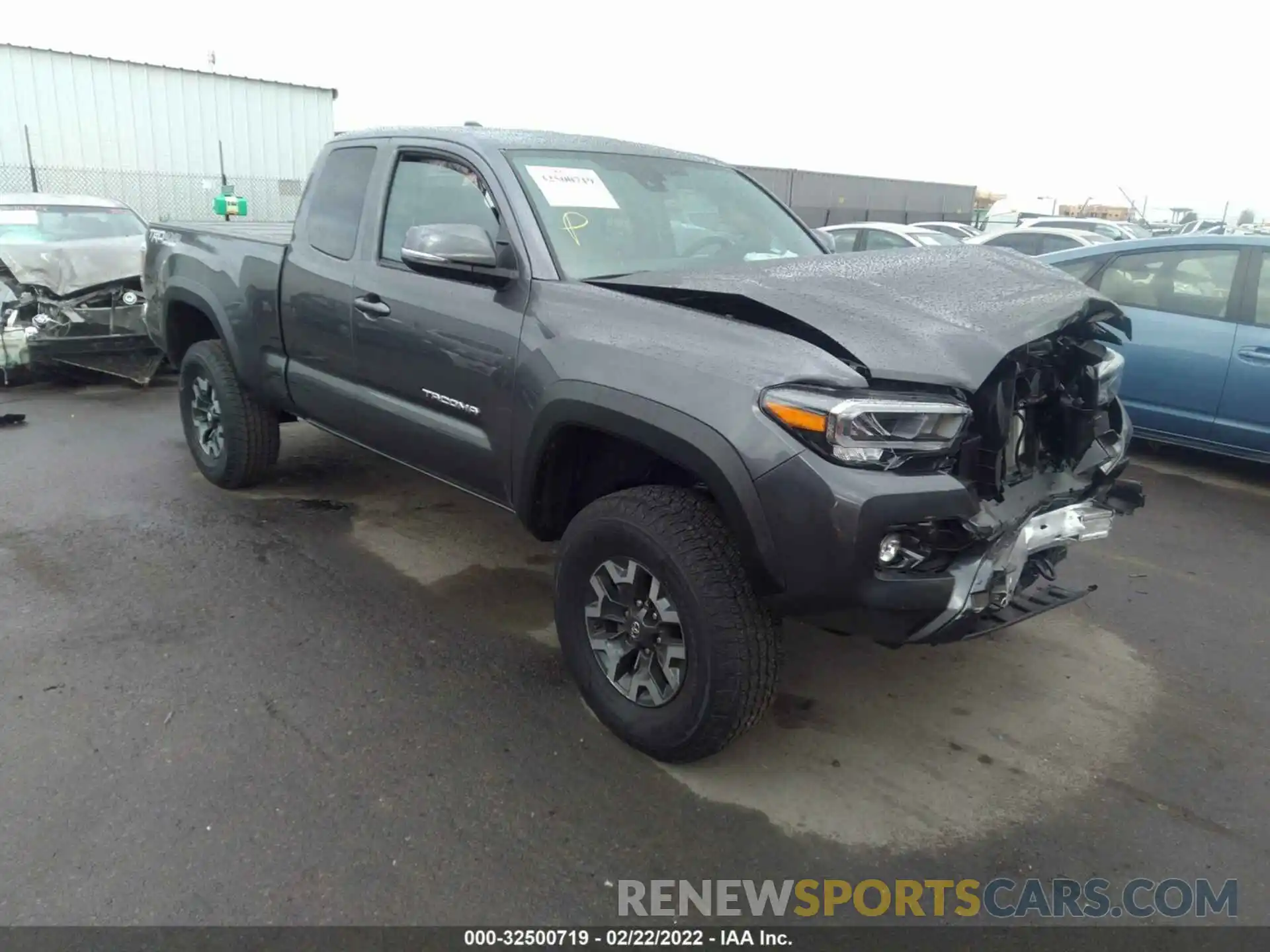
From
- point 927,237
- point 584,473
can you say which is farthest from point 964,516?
point 927,237

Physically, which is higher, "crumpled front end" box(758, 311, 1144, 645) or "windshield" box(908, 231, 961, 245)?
"windshield" box(908, 231, 961, 245)

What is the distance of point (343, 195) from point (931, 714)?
133 inches

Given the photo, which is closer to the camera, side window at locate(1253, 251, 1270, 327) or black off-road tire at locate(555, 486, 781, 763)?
black off-road tire at locate(555, 486, 781, 763)

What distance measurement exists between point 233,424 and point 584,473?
2.69 metres

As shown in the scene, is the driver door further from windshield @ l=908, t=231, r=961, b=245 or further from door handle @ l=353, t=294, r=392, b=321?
windshield @ l=908, t=231, r=961, b=245

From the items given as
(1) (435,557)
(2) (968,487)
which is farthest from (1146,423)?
(1) (435,557)

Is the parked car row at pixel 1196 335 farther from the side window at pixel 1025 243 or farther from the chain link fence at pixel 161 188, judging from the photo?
the chain link fence at pixel 161 188

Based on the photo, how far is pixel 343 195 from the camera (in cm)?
429

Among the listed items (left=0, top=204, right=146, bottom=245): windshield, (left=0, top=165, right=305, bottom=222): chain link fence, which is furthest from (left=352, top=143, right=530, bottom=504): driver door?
(left=0, top=165, right=305, bottom=222): chain link fence

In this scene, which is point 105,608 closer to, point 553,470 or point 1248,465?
point 553,470

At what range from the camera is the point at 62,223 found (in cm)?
862

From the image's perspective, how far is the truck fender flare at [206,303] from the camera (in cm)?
488

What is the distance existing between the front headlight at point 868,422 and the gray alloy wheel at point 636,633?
27.0 inches

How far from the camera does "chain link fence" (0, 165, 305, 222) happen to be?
14703 mm
